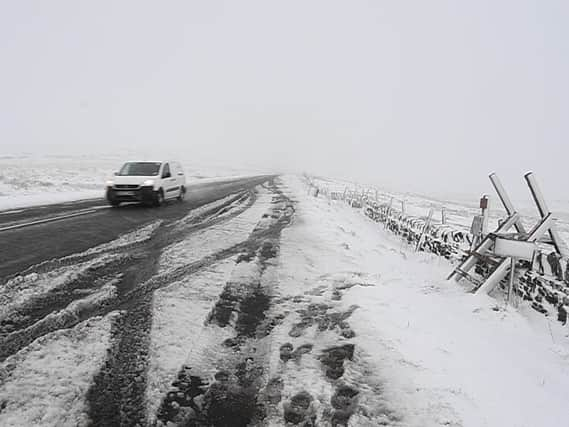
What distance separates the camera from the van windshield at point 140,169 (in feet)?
48.1

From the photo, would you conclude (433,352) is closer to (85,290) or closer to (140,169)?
(85,290)

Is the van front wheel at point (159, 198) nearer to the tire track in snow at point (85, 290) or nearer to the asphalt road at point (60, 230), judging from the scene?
the asphalt road at point (60, 230)

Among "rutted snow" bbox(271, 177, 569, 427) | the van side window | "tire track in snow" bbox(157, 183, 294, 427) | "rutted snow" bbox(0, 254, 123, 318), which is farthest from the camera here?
the van side window

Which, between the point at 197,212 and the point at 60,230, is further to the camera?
the point at 197,212

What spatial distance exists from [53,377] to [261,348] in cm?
159

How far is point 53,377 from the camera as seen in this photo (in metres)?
2.73

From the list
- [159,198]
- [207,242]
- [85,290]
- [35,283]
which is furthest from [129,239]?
[159,198]

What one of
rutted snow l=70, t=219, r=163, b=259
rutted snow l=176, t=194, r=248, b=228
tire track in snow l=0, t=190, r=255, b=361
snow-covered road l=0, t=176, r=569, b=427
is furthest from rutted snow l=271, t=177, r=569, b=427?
rutted snow l=176, t=194, r=248, b=228

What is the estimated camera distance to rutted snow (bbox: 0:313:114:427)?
7.64 feet

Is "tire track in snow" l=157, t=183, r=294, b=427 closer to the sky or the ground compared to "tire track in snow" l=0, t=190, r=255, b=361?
closer to the sky

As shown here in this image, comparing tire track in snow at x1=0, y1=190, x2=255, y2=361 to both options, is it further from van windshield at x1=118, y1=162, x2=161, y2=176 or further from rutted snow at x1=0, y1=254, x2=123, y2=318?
van windshield at x1=118, y1=162, x2=161, y2=176

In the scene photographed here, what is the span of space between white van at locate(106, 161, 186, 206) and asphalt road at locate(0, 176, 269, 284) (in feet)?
2.34

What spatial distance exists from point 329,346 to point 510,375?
61.3 inches

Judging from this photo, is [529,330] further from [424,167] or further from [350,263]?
[424,167]
